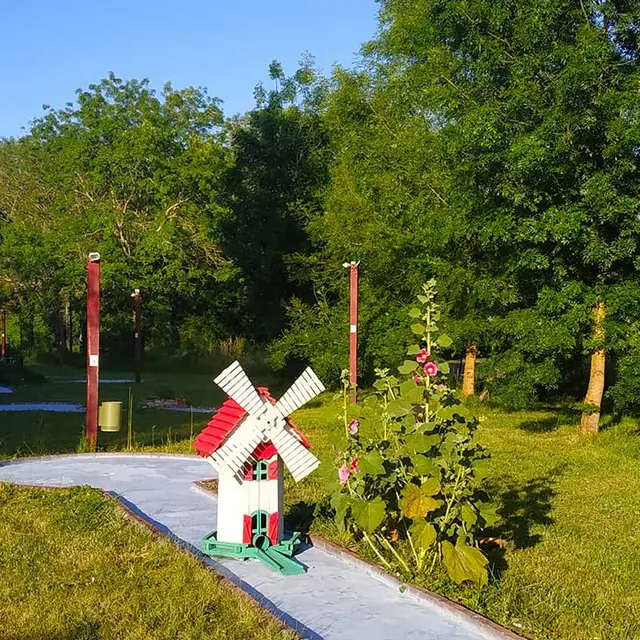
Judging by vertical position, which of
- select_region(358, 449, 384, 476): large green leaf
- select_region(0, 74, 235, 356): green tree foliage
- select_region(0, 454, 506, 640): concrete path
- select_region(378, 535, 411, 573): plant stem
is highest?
select_region(0, 74, 235, 356): green tree foliage

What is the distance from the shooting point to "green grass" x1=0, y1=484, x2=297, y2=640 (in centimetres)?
359

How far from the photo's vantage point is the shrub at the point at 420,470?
4258 millimetres

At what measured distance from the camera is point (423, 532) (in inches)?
166

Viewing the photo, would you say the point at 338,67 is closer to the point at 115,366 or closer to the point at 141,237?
the point at 141,237

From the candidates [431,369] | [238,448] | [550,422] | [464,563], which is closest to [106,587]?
[238,448]

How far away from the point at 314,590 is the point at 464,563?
83cm

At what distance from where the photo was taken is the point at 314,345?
1848 cm

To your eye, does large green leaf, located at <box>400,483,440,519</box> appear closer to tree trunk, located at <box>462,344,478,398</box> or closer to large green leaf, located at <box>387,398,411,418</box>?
large green leaf, located at <box>387,398,411,418</box>

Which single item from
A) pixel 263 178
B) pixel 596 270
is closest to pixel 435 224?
pixel 596 270

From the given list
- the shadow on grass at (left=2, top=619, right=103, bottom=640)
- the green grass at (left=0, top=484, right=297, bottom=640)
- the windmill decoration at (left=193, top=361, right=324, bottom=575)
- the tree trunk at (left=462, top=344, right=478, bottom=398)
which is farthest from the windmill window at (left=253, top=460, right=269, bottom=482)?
the tree trunk at (left=462, top=344, right=478, bottom=398)

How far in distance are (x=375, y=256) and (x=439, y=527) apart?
A: 12.6 metres

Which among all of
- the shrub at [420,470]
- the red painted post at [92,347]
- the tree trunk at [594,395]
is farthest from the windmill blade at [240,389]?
the tree trunk at [594,395]

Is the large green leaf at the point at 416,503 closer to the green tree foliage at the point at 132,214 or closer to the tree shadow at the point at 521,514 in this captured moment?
the tree shadow at the point at 521,514

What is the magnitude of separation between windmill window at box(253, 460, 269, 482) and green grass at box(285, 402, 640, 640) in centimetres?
39
